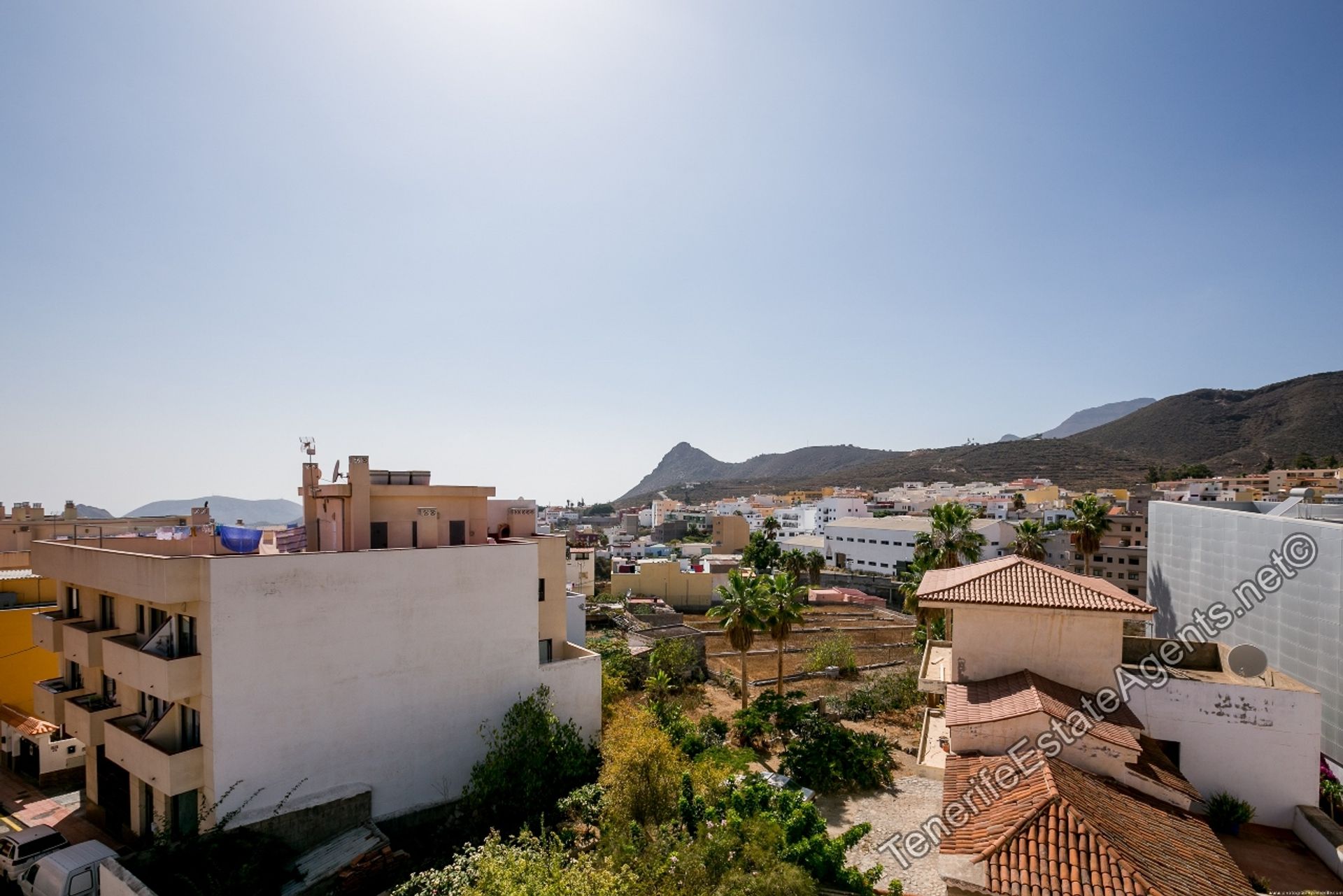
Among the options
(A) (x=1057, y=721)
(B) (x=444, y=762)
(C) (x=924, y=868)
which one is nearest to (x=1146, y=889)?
(A) (x=1057, y=721)

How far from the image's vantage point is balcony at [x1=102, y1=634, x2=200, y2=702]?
615 inches

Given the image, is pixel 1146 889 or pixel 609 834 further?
pixel 609 834

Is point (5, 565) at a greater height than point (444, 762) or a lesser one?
greater

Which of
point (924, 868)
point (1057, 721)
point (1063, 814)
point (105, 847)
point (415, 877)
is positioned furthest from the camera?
point (105, 847)

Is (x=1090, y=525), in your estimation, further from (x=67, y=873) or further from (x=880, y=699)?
(x=67, y=873)

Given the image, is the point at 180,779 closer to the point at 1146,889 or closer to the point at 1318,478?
the point at 1146,889

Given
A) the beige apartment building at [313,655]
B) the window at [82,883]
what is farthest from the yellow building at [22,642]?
the window at [82,883]

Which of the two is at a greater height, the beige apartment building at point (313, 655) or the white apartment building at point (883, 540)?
the beige apartment building at point (313, 655)

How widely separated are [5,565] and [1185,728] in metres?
44.4

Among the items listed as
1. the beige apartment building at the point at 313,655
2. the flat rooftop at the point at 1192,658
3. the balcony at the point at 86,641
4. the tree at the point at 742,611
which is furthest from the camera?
the tree at the point at 742,611

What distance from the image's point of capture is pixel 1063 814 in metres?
9.97

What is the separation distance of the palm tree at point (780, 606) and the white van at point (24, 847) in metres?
23.5

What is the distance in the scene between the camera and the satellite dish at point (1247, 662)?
1608cm

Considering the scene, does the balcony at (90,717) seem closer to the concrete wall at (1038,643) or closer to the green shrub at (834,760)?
the green shrub at (834,760)
